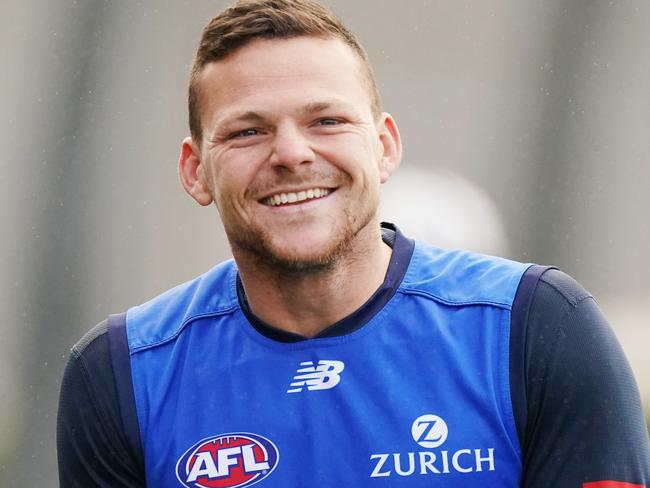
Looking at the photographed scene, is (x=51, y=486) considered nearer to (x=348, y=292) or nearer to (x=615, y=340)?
(x=348, y=292)

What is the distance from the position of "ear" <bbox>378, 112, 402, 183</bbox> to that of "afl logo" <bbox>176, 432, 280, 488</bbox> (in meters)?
0.74

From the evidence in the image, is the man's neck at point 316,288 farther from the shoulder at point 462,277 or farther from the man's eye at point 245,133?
the man's eye at point 245,133

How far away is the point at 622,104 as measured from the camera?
928cm

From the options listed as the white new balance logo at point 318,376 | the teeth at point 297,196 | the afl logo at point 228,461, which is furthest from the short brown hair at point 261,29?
the afl logo at point 228,461

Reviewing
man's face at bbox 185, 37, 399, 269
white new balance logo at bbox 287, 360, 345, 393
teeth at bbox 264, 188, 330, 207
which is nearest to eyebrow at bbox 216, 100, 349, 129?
man's face at bbox 185, 37, 399, 269

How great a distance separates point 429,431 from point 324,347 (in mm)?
339

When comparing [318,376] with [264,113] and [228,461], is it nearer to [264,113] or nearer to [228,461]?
[228,461]

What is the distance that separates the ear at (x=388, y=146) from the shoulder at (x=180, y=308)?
19.0 inches

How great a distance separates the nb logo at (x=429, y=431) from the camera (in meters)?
3.10

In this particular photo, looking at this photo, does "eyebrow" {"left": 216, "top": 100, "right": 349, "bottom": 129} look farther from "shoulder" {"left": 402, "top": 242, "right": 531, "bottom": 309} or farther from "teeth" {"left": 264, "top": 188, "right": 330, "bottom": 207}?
"shoulder" {"left": 402, "top": 242, "right": 531, "bottom": 309}

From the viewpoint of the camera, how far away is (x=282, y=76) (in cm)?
324

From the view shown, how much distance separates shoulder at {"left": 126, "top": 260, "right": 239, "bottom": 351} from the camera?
3416 mm

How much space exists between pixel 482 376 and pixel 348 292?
1.31ft

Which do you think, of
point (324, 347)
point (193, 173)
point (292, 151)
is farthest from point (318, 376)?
point (193, 173)
